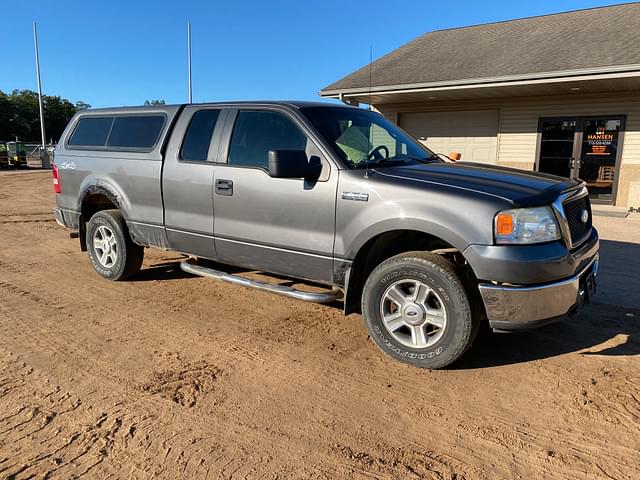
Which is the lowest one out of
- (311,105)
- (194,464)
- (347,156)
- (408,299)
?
(194,464)

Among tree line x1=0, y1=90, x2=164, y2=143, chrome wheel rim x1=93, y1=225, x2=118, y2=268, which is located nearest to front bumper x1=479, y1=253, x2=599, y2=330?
chrome wheel rim x1=93, y1=225, x2=118, y2=268

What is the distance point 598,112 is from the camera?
13156mm

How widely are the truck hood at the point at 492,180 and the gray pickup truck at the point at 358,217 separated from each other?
16 mm

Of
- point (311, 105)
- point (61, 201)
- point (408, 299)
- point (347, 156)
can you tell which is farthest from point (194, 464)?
point (61, 201)

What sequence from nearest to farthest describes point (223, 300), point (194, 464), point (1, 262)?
point (194, 464) < point (223, 300) < point (1, 262)

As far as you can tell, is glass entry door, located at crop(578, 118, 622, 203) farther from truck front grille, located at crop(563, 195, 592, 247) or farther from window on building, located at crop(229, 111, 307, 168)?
window on building, located at crop(229, 111, 307, 168)

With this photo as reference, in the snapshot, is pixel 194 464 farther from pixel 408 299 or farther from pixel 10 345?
pixel 10 345

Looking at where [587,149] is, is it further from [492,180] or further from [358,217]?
[358,217]

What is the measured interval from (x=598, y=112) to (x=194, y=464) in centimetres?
1437

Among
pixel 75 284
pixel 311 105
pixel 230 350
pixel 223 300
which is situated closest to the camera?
pixel 230 350

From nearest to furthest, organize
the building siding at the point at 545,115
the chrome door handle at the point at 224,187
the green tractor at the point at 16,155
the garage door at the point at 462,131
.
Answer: the chrome door handle at the point at 224,187 → the building siding at the point at 545,115 → the garage door at the point at 462,131 → the green tractor at the point at 16,155

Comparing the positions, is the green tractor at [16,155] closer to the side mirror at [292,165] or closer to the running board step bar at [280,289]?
the running board step bar at [280,289]

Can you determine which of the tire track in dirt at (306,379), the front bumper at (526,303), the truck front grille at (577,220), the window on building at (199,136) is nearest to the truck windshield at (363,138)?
the window on building at (199,136)

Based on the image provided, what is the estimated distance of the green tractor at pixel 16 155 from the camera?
102ft
